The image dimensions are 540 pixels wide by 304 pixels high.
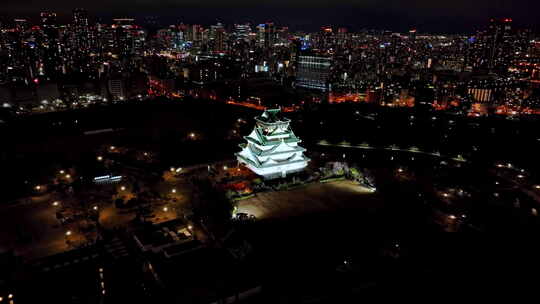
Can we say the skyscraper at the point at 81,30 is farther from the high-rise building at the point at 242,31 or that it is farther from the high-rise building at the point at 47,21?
the high-rise building at the point at 242,31

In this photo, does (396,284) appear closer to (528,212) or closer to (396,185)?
(396,185)

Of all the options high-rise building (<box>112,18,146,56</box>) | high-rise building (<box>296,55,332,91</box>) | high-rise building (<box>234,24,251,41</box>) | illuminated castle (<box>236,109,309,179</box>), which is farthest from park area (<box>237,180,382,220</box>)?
high-rise building (<box>234,24,251,41</box>)

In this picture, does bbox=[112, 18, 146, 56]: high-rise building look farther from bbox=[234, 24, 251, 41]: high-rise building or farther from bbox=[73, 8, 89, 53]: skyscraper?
bbox=[234, 24, 251, 41]: high-rise building

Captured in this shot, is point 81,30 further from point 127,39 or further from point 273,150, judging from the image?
point 273,150

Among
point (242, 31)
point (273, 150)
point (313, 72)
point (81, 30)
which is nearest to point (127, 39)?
point (81, 30)

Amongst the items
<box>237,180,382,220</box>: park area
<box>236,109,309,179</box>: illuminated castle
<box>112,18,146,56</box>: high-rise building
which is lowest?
<box>237,180,382,220</box>: park area

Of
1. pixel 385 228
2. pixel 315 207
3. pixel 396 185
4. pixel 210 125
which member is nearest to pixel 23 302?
pixel 315 207
